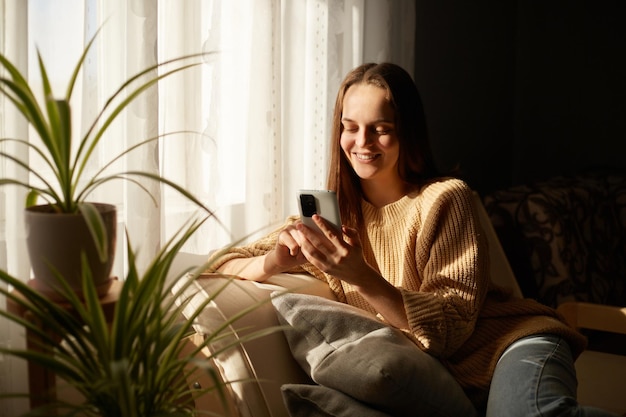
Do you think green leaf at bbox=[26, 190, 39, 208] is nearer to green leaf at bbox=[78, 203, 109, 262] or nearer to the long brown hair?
green leaf at bbox=[78, 203, 109, 262]

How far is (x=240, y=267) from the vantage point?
198 centimetres

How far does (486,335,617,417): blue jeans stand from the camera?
5.25ft

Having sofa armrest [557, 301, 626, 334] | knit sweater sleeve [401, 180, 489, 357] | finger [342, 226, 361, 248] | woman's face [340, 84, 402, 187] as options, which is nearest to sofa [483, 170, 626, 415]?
sofa armrest [557, 301, 626, 334]

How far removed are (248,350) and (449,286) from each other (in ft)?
1.65

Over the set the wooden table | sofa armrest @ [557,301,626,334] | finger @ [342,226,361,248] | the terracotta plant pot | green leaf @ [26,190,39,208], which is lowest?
sofa armrest @ [557,301,626,334]

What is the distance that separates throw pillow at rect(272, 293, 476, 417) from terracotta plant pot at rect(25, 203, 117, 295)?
1.35 feet

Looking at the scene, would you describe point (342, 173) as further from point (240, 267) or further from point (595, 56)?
point (595, 56)

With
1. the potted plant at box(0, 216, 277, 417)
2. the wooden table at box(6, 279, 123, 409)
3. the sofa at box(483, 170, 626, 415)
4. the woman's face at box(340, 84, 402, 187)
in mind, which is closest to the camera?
the potted plant at box(0, 216, 277, 417)

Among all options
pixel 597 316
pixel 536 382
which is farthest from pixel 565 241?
pixel 536 382

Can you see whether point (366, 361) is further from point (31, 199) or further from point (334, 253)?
point (31, 199)

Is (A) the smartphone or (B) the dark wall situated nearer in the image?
(A) the smartphone

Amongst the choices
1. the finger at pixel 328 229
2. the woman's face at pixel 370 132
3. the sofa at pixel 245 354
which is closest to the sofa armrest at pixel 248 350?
the sofa at pixel 245 354

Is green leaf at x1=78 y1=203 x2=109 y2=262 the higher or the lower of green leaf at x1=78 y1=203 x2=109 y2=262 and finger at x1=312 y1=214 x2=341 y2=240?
the higher

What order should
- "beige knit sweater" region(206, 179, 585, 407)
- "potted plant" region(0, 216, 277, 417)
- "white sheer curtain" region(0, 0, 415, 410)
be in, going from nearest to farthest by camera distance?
"potted plant" region(0, 216, 277, 417) → "white sheer curtain" region(0, 0, 415, 410) → "beige knit sweater" region(206, 179, 585, 407)
